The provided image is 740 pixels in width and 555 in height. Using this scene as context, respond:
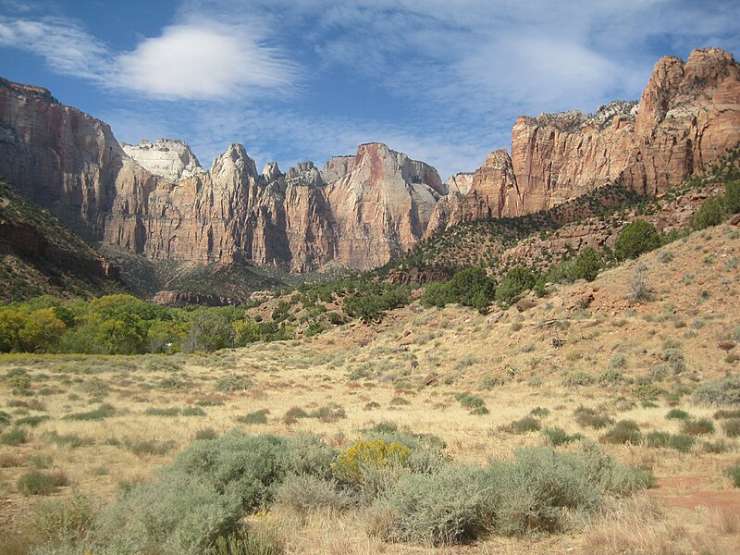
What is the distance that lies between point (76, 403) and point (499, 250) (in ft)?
279

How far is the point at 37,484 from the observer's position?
8523 millimetres

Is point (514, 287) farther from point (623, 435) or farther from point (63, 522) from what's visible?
point (63, 522)

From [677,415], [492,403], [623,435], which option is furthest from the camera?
[492,403]

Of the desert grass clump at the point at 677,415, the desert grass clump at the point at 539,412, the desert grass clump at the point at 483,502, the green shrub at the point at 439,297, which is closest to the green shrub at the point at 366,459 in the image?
the desert grass clump at the point at 483,502

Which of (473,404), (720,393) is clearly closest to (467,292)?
(473,404)

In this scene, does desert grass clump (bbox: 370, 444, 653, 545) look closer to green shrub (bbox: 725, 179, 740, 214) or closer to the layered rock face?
green shrub (bbox: 725, 179, 740, 214)

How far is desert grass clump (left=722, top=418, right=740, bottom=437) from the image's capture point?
36.7 feet

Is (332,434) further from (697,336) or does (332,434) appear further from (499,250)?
(499,250)

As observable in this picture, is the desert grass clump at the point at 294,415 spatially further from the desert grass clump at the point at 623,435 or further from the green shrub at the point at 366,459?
the desert grass clump at the point at 623,435

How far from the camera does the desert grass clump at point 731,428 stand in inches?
440

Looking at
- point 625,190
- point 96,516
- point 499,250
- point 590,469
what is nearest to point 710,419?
point 590,469

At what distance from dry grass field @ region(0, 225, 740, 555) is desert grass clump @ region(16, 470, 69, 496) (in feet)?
0.17

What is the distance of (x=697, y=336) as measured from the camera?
22906mm

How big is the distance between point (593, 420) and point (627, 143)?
435ft
